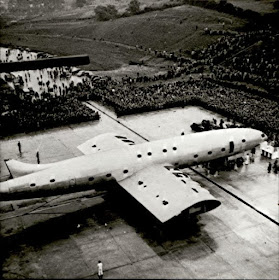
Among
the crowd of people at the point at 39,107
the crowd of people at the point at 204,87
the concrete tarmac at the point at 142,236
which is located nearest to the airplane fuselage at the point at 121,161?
the concrete tarmac at the point at 142,236

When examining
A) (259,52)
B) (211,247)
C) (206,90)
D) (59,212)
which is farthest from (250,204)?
(259,52)

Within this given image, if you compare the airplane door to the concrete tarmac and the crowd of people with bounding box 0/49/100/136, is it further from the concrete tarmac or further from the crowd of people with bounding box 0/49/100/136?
the crowd of people with bounding box 0/49/100/136

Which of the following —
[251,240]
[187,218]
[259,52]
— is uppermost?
[259,52]

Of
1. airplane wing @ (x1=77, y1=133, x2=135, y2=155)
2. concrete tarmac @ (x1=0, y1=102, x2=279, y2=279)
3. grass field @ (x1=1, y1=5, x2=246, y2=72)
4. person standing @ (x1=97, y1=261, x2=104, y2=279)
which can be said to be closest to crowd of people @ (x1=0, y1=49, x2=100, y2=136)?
concrete tarmac @ (x1=0, y1=102, x2=279, y2=279)

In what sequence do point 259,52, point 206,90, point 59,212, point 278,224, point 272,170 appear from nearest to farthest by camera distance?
point 278,224 → point 59,212 → point 272,170 → point 206,90 → point 259,52

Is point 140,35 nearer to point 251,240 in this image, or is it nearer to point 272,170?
point 272,170

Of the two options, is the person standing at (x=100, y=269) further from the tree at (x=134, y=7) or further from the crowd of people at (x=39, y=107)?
the tree at (x=134, y=7)
